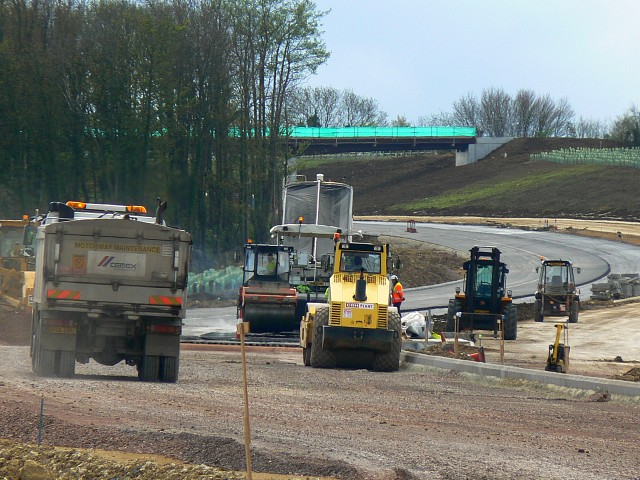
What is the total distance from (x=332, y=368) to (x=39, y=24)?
37.3 meters

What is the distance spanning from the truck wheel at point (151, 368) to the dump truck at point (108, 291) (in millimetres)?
17

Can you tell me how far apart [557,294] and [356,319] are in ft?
67.8

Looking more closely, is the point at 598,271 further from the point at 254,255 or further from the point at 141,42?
the point at 254,255

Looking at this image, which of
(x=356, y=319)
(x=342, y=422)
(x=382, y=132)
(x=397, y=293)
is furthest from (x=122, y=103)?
(x=382, y=132)

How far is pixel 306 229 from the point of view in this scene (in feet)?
107

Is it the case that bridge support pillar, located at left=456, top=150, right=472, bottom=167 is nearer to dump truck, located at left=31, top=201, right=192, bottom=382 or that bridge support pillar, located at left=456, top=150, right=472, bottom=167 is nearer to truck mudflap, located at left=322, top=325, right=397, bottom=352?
truck mudflap, located at left=322, top=325, right=397, bottom=352

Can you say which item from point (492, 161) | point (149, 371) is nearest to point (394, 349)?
point (149, 371)

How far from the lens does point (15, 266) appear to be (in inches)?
1199

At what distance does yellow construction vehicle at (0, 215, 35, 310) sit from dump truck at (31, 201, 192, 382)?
36.7ft

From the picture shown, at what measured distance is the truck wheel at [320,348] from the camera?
21.8 m

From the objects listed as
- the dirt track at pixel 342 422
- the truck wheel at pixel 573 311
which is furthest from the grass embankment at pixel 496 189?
the dirt track at pixel 342 422

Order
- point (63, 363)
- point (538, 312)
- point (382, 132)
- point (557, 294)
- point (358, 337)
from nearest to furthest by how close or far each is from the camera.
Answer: point (63, 363), point (358, 337), point (557, 294), point (538, 312), point (382, 132)

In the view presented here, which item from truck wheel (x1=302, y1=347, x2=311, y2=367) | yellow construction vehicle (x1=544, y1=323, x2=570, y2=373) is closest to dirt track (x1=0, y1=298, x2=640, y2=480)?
yellow construction vehicle (x1=544, y1=323, x2=570, y2=373)

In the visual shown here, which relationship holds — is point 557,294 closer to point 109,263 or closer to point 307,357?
point 307,357
